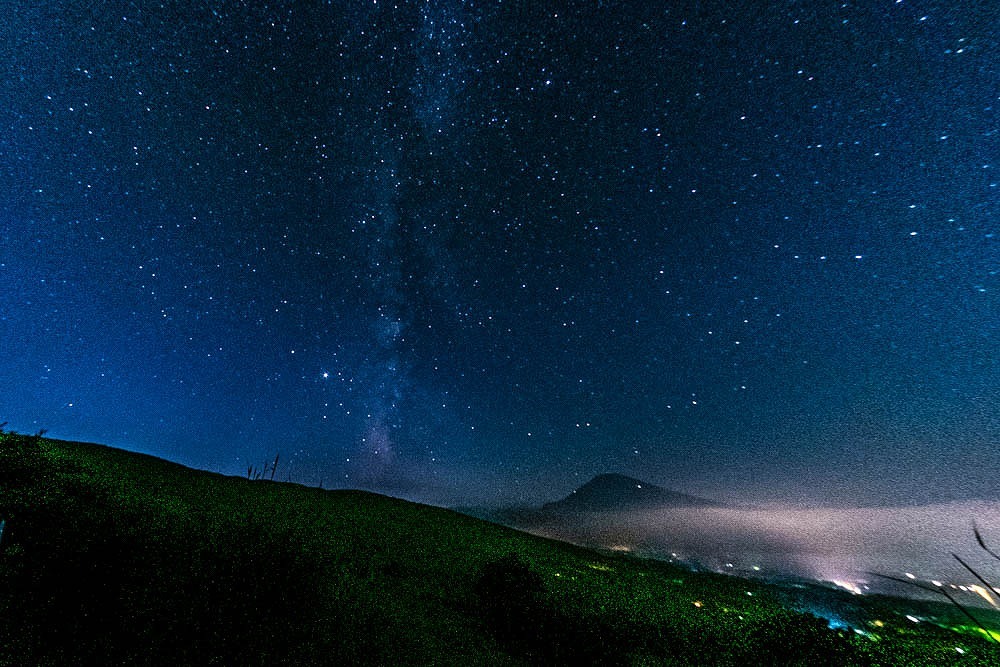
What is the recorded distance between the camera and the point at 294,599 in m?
15.6

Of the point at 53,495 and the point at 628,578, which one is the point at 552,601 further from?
the point at 53,495

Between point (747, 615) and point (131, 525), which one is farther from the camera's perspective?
Answer: point (747, 615)

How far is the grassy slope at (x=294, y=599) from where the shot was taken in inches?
506

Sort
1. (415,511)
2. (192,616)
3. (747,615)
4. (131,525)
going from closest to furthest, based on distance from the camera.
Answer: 1. (192,616)
2. (131,525)
3. (747,615)
4. (415,511)

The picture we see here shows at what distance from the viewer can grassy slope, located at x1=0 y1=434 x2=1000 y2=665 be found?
12844 mm

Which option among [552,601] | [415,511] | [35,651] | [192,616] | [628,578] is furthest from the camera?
[415,511]

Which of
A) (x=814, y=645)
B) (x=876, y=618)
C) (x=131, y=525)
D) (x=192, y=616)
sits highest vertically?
(x=131, y=525)

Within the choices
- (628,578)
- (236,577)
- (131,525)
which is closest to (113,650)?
(236,577)

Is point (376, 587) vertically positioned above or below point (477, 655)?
above

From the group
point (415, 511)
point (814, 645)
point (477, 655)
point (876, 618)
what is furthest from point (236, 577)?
point (876, 618)

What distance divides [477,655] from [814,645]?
15.9m

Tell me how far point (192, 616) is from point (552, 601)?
49.3 feet

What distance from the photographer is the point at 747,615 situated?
25438mm

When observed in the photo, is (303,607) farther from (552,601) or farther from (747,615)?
(747,615)
